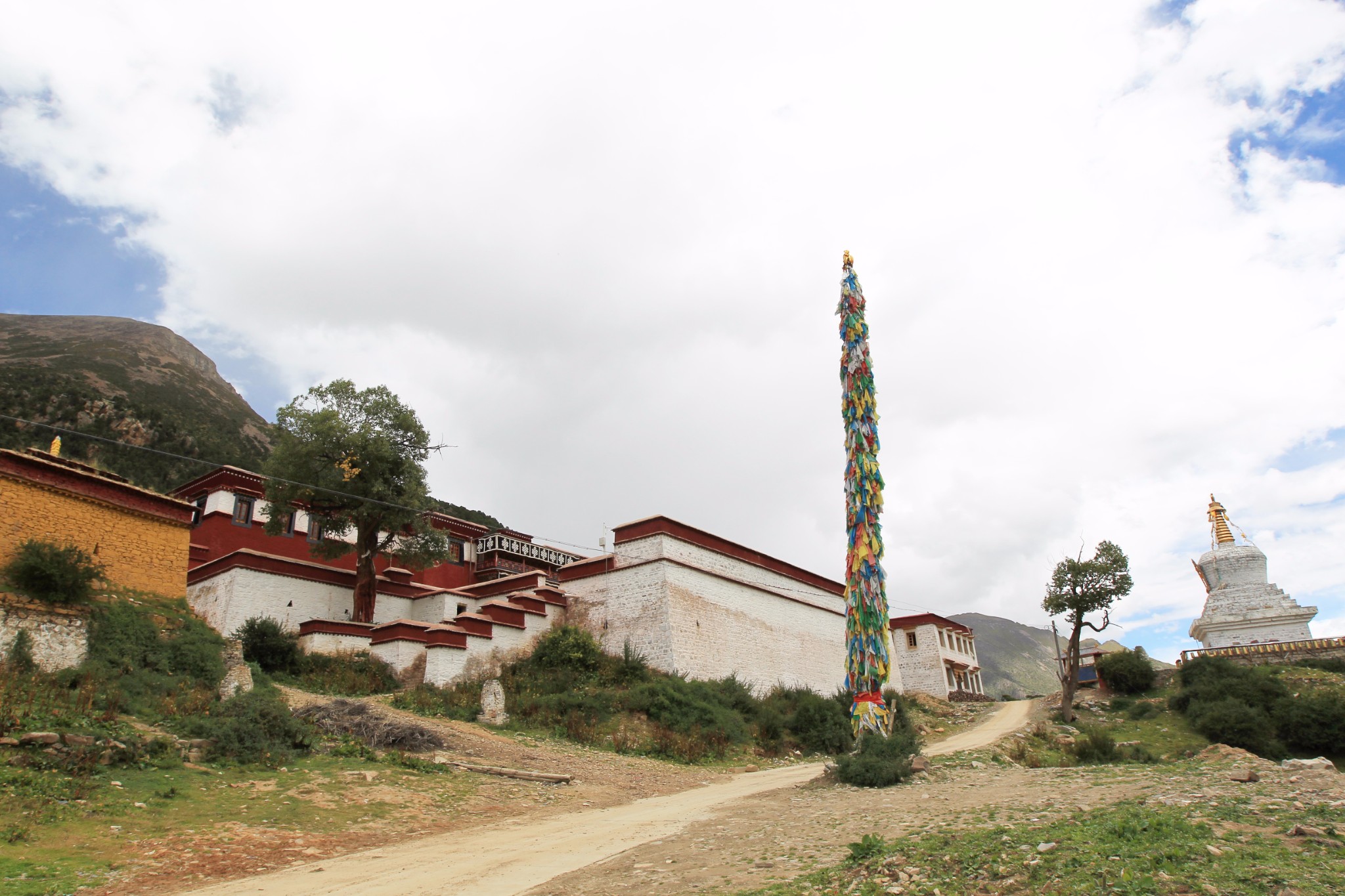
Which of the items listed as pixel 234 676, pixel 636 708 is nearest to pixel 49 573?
pixel 234 676

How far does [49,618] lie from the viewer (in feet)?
44.4

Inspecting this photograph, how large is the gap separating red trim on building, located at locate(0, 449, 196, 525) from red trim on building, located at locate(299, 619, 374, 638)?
5.05 m

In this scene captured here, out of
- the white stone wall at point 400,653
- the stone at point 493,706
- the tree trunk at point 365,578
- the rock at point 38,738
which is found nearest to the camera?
the rock at point 38,738

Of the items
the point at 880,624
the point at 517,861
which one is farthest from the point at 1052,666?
the point at 517,861

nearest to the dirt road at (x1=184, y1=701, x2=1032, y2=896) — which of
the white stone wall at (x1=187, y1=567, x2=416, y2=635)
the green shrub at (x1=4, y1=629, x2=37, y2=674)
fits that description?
the green shrub at (x1=4, y1=629, x2=37, y2=674)

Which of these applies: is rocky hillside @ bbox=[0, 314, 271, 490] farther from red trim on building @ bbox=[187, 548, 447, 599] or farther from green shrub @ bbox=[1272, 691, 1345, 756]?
green shrub @ bbox=[1272, 691, 1345, 756]

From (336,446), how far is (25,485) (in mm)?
→ 9343

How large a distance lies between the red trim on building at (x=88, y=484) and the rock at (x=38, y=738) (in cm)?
761

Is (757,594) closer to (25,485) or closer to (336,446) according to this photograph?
(336,446)

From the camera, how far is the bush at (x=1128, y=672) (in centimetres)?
3262

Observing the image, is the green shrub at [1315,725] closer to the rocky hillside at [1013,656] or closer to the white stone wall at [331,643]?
the white stone wall at [331,643]

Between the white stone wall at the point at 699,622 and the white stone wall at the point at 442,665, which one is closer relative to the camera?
the white stone wall at the point at 442,665

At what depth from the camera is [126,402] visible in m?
58.7

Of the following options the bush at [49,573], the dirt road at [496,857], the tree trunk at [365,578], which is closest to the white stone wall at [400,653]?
the tree trunk at [365,578]
